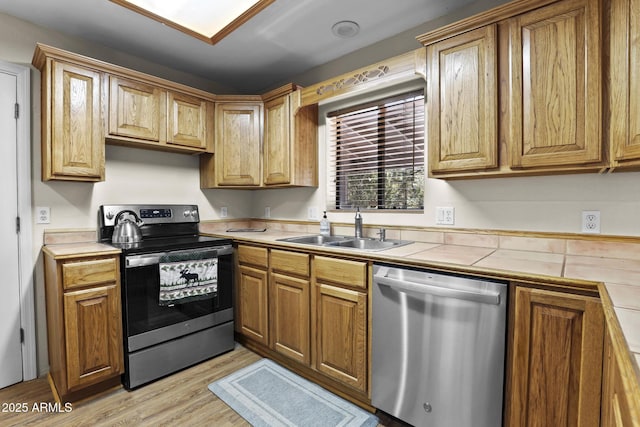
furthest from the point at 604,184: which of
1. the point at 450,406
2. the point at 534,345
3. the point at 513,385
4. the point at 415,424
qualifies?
the point at 415,424

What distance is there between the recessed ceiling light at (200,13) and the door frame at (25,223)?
0.92 meters

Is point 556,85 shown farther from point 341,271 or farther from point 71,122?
point 71,122

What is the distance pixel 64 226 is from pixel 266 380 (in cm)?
187

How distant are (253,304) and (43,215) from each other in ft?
5.36

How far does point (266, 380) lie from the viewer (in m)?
2.11

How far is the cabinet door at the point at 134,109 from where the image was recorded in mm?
2295

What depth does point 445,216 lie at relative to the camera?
2.11 metres

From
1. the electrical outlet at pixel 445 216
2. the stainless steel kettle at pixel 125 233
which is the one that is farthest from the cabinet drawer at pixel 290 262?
the stainless steel kettle at pixel 125 233

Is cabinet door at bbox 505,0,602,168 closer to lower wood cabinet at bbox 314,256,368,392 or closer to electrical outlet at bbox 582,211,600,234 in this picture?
electrical outlet at bbox 582,211,600,234

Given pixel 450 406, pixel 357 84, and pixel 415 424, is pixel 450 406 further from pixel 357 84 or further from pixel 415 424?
pixel 357 84

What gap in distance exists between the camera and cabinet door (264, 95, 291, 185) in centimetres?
274

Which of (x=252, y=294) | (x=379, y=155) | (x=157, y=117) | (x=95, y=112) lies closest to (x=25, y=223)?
(x=95, y=112)

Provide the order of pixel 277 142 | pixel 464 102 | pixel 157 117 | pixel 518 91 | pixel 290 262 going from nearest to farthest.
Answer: pixel 518 91
pixel 464 102
pixel 290 262
pixel 157 117
pixel 277 142

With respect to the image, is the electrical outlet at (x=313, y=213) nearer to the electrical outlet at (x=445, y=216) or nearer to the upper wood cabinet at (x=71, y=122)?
the electrical outlet at (x=445, y=216)
